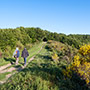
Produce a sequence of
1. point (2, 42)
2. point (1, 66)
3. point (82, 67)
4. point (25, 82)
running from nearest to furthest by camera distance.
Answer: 1. point (25, 82)
2. point (82, 67)
3. point (1, 66)
4. point (2, 42)

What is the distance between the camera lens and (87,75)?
260 inches

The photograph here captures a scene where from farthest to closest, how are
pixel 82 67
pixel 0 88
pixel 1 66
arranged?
pixel 1 66 < pixel 82 67 < pixel 0 88

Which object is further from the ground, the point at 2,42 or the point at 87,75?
the point at 2,42

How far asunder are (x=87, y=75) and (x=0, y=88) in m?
5.60

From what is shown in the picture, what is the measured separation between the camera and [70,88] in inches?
285

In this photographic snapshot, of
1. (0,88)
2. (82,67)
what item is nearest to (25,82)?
(0,88)

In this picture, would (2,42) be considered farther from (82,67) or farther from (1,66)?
(82,67)

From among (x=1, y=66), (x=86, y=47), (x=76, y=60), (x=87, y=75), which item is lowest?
(x=1, y=66)

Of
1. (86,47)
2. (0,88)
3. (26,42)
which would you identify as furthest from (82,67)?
(26,42)

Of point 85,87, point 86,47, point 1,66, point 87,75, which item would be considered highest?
point 86,47

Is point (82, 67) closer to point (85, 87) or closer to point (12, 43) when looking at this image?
point (85, 87)

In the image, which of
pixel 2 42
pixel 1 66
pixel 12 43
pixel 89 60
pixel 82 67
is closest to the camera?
pixel 82 67

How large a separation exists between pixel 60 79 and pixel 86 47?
3311 millimetres

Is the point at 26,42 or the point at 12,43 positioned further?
the point at 26,42
